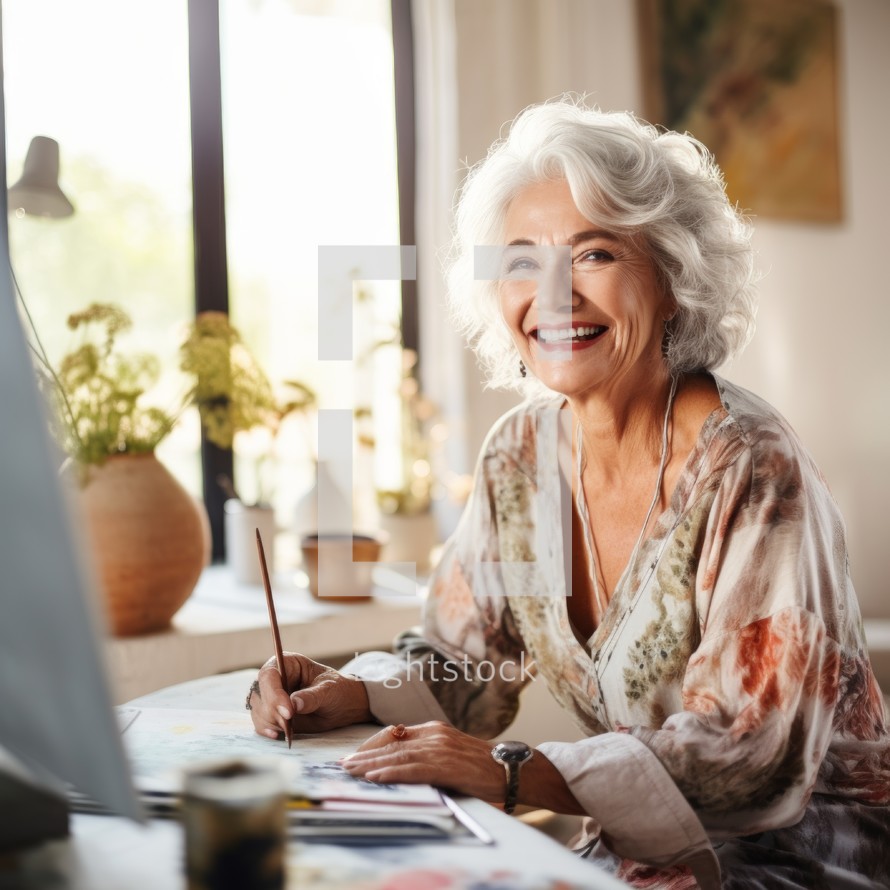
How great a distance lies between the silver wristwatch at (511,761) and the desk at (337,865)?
135 millimetres

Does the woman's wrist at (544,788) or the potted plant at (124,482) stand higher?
the potted plant at (124,482)

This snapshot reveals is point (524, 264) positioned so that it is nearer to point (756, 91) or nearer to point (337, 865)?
point (337, 865)

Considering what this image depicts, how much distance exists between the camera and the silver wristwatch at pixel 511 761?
0.88 meters

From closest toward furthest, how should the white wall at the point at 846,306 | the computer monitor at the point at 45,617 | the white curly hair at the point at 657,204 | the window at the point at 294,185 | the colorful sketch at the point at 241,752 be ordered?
1. the computer monitor at the point at 45,617
2. the colorful sketch at the point at 241,752
3. the white curly hair at the point at 657,204
4. the window at the point at 294,185
5. the white wall at the point at 846,306

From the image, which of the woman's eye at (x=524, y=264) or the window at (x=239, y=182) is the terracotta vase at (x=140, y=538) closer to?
the window at (x=239, y=182)

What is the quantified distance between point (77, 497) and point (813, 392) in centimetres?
227

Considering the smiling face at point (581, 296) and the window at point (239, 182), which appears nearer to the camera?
the smiling face at point (581, 296)

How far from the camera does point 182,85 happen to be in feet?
7.36

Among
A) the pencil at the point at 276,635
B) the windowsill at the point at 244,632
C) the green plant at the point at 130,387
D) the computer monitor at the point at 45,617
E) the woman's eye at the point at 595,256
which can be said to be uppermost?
the woman's eye at the point at 595,256

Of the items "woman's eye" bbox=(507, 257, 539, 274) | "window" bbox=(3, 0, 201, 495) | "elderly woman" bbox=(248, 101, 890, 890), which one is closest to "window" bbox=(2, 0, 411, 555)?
"window" bbox=(3, 0, 201, 495)

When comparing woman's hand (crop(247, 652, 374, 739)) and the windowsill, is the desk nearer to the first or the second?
woman's hand (crop(247, 652, 374, 739))

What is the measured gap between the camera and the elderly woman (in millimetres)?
908

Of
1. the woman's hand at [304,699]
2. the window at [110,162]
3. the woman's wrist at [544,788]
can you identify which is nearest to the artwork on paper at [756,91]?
the window at [110,162]

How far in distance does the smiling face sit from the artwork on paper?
1.60 m
